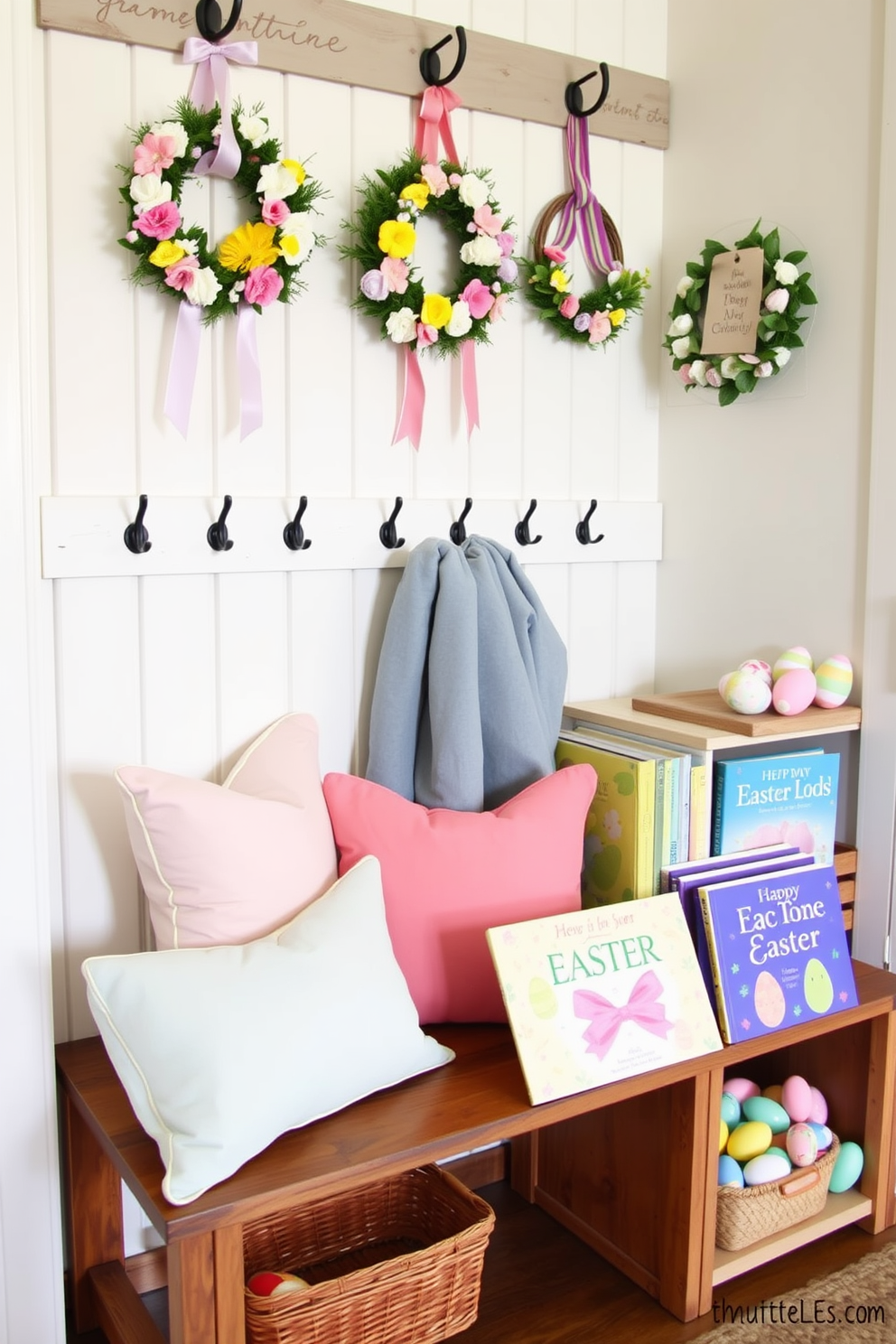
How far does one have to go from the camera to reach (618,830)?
1872 millimetres

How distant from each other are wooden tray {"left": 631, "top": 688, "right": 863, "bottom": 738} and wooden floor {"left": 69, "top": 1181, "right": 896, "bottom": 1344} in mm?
830

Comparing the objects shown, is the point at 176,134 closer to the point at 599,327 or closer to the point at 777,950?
the point at 599,327

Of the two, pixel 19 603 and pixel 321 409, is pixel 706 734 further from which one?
pixel 19 603

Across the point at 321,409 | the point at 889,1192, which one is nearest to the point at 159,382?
the point at 321,409

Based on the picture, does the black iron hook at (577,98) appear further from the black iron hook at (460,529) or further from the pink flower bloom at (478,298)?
the black iron hook at (460,529)

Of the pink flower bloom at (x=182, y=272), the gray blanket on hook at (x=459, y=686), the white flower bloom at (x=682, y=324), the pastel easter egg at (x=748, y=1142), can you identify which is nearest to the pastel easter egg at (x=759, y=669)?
the gray blanket on hook at (x=459, y=686)

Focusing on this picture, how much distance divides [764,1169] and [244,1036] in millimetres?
912

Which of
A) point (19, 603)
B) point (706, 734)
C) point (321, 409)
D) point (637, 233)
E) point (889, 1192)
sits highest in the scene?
point (637, 233)

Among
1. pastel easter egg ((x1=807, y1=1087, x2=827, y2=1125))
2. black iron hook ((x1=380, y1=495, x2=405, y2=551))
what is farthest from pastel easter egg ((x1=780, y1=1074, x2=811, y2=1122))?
black iron hook ((x1=380, y1=495, x2=405, y2=551))

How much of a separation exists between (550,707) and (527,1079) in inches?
26.1

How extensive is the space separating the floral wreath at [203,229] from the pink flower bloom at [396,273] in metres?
0.12

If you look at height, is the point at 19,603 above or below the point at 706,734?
above

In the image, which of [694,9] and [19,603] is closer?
[19,603]

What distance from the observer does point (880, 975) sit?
1.94 meters
